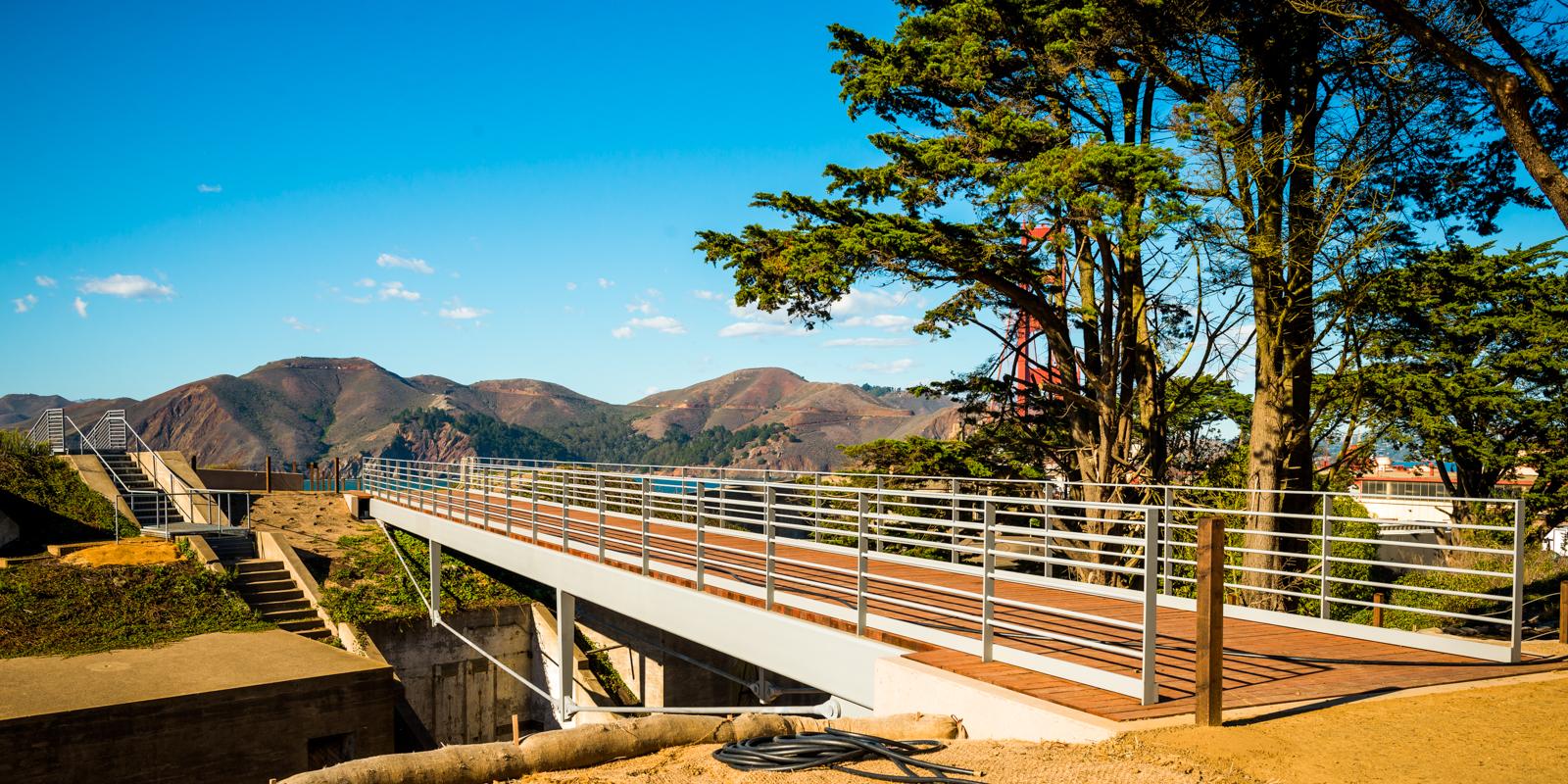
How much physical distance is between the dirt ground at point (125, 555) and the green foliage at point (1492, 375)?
26.9m

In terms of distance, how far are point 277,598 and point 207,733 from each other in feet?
24.8

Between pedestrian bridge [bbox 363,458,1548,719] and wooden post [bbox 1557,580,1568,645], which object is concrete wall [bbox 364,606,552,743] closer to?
pedestrian bridge [bbox 363,458,1548,719]

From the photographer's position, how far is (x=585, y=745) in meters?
6.23

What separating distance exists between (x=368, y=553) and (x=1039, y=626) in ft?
66.7

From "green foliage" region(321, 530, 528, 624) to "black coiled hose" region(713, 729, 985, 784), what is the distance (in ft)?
54.8

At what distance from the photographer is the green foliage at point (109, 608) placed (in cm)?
1642

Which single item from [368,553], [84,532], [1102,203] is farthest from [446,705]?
[1102,203]

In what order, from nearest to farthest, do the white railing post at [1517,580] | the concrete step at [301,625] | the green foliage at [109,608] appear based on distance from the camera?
the white railing post at [1517,580]
the green foliage at [109,608]
the concrete step at [301,625]

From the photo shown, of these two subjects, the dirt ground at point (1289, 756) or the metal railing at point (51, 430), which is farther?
the metal railing at point (51, 430)

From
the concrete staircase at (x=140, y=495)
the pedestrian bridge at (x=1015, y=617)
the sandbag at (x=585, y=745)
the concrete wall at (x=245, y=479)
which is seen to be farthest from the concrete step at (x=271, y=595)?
the sandbag at (x=585, y=745)

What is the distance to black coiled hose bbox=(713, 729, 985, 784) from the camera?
5687mm

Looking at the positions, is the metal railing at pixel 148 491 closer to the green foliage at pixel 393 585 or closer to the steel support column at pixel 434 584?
the green foliage at pixel 393 585

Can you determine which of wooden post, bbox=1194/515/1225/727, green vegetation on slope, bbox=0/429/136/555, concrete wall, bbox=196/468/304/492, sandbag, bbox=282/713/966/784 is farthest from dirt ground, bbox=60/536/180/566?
wooden post, bbox=1194/515/1225/727

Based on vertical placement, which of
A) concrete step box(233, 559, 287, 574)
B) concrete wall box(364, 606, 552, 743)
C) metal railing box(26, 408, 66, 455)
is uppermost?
metal railing box(26, 408, 66, 455)
